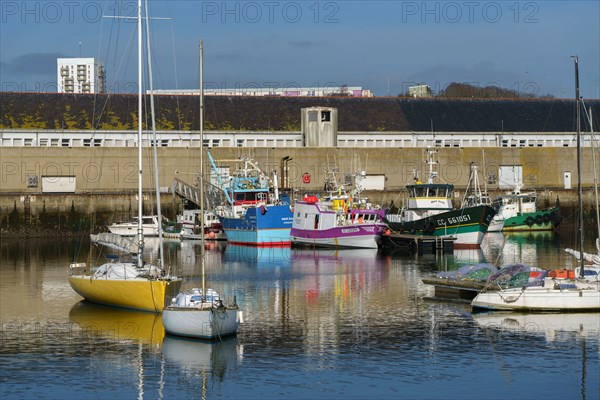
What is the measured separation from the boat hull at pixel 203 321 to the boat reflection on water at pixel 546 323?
655 centimetres

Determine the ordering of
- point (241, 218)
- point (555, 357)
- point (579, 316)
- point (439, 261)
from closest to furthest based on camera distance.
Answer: point (555, 357) < point (579, 316) < point (439, 261) < point (241, 218)

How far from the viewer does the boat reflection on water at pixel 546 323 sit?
2631 centimetres

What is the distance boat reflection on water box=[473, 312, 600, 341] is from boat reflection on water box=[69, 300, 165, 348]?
8.25m

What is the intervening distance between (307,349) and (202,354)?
2.41 m

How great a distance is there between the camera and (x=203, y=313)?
24.9 metres

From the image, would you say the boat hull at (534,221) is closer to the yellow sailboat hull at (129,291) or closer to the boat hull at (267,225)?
the boat hull at (267,225)

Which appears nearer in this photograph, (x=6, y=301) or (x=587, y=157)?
(x=6, y=301)

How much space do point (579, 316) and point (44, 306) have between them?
50.1 ft

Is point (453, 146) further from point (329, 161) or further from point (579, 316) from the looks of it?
point (579, 316)

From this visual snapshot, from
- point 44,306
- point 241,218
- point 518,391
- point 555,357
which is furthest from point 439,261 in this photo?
point 518,391

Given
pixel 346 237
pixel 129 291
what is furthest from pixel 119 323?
pixel 346 237

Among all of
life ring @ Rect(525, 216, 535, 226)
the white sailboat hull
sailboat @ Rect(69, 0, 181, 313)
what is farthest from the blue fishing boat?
the white sailboat hull

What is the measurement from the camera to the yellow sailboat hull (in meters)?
28.6

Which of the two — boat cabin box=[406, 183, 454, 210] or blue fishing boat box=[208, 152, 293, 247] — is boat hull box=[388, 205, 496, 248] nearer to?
boat cabin box=[406, 183, 454, 210]
